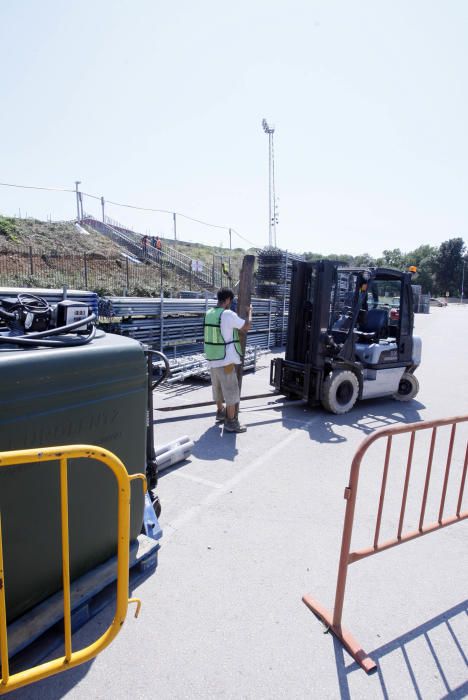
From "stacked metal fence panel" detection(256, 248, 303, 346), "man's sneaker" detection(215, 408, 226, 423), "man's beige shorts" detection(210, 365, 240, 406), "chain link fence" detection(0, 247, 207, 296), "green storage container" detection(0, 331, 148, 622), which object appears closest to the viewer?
"green storage container" detection(0, 331, 148, 622)

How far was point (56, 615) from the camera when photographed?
7.07 feet

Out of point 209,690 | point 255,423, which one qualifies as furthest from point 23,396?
point 255,423

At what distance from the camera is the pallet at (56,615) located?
206 cm

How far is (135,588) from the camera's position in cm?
277

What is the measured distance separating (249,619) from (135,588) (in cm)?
80

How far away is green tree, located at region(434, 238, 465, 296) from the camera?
81.4 meters

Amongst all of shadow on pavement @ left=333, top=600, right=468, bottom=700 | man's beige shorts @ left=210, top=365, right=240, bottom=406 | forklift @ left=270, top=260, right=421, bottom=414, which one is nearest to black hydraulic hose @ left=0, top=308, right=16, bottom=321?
shadow on pavement @ left=333, top=600, right=468, bottom=700

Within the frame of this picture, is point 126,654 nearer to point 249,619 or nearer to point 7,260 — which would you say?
point 249,619

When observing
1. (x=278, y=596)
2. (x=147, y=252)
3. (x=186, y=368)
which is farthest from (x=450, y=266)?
(x=278, y=596)

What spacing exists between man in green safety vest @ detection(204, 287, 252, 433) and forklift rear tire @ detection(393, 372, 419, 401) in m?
3.91

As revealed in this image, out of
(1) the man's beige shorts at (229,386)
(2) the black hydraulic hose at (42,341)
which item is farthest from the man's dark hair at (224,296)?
(2) the black hydraulic hose at (42,341)

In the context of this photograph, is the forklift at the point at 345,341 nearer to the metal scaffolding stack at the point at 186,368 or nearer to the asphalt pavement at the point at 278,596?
the metal scaffolding stack at the point at 186,368

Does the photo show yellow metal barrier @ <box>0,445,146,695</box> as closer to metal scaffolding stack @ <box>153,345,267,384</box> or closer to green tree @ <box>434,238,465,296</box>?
metal scaffolding stack @ <box>153,345,267,384</box>

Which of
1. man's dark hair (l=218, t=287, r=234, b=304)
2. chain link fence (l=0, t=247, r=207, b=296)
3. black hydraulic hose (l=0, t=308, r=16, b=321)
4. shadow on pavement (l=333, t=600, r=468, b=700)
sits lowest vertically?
shadow on pavement (l=333, t=600, r=468, b=700)
